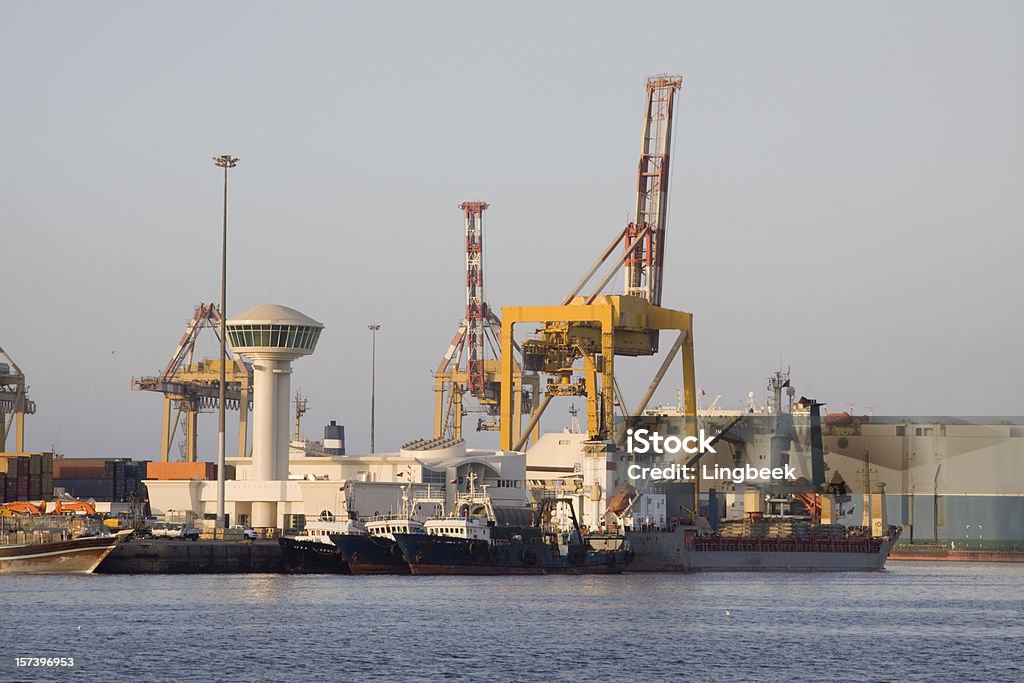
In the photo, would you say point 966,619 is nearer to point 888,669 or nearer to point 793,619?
point 793,619

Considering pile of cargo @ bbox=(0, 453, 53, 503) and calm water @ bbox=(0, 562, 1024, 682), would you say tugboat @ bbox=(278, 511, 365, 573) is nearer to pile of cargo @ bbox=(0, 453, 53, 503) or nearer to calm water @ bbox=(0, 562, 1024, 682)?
calm water @ bbox=(0, 562, 1024, 682)

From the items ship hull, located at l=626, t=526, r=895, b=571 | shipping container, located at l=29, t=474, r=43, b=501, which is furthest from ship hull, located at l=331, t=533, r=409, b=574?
shipping container, located at l=29, t=474, r=43, b=501

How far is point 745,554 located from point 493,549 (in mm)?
25878

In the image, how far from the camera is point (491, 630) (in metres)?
62.8

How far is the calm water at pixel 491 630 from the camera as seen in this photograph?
52.2 meters

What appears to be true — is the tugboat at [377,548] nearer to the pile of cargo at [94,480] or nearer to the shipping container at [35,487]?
the shipping container at [35,487]

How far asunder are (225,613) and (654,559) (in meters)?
47.1

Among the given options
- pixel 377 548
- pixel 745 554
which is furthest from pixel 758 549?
pixel 377 548

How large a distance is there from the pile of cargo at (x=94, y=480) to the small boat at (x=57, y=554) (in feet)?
167

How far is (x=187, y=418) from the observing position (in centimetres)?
15775

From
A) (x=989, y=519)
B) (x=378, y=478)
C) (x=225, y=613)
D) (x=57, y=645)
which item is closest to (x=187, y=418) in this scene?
(x=378, y=478)

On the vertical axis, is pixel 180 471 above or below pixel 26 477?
above

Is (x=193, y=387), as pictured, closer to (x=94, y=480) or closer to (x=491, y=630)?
(x=94, y=480)

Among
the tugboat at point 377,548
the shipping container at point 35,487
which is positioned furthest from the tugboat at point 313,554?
the shipping container at point 35,487
